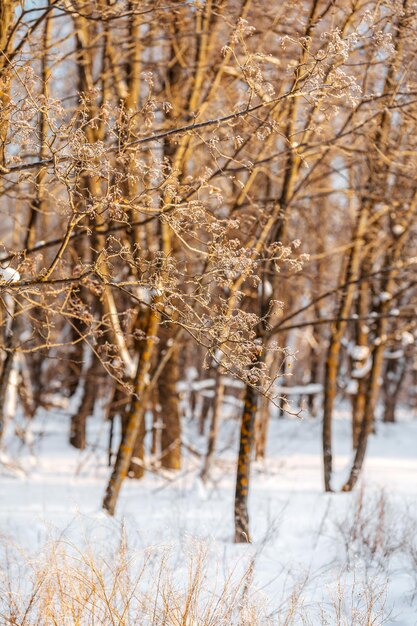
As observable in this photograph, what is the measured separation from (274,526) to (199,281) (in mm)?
3646

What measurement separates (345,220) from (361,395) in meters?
5.30

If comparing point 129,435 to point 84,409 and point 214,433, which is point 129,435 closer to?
point 214,433

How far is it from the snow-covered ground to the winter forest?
43mm

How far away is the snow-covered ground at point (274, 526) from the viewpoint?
4.30 m

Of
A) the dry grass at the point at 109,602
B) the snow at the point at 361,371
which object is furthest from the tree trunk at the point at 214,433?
the dry grass at the point at 109,602

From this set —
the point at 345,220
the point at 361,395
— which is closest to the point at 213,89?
the point at 361,395

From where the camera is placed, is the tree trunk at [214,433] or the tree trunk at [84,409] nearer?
the tree trunk at [214,433]

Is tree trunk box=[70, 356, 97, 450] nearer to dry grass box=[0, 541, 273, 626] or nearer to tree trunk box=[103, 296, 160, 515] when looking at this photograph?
tree trunk box=[103, 296, 160, 515]

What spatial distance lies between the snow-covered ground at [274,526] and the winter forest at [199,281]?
0.04 metres

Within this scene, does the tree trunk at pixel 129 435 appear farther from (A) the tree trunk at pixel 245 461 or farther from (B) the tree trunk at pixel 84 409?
(B) the tree trunk at pixel 84 409

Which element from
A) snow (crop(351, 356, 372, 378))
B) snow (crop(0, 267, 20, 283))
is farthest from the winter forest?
snow (crop(351, 356, 372, 378))

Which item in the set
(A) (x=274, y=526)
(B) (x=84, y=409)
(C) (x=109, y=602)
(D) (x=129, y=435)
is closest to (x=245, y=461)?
(A) (x=274, y=526)

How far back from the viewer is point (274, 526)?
247 inches

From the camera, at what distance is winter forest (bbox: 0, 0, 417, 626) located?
3.33 meters
